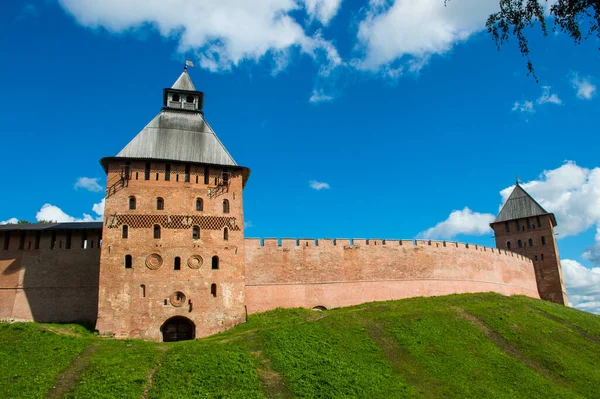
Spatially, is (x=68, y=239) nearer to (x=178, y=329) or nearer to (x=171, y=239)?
(x=171, y=239)

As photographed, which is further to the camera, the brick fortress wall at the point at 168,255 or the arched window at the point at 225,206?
the arched window at the point at 225,206

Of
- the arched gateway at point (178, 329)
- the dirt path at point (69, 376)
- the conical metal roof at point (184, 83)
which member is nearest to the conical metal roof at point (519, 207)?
the conical metal roof at point (184, 83)

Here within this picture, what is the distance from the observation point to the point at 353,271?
34.6m

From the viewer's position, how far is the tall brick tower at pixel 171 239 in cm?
2775

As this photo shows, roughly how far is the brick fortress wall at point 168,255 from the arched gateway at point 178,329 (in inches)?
22.1

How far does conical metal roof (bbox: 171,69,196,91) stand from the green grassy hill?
1704cm

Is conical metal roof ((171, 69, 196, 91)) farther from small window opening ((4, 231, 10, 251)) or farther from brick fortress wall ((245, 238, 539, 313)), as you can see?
small window opening ((4, 231, 10, 251))

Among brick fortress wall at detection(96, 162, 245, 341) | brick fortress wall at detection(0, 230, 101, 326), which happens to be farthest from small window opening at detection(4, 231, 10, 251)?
brick fortress wall at detection(96, 162, 245, 341)

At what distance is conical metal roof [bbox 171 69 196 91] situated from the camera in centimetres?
3528

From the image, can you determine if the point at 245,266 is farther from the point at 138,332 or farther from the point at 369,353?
the point at 369,353

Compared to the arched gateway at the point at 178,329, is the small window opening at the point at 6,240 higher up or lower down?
higher up

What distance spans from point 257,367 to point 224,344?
2.89 metres

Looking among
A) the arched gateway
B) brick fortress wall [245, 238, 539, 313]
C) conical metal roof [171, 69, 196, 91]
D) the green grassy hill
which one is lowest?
the green grassy hill

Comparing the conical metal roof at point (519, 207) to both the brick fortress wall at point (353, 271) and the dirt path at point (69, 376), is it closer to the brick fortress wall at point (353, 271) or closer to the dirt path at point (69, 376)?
the brick fortress wall at point (353, 271)
